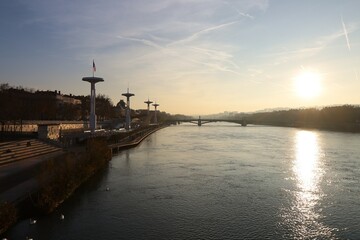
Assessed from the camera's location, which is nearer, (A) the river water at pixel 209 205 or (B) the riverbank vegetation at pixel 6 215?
(B) the riverbank vegetation at pixel 6 215

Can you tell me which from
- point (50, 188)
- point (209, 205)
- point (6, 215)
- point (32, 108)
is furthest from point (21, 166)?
point (32, 108)

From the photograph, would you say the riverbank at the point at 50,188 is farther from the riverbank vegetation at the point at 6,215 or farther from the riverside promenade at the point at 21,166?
the riverside promenade at the point at 21,166

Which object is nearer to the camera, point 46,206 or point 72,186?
point 46,206

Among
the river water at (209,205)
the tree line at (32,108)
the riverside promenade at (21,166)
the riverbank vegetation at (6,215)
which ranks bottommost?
the river water at (209,205)

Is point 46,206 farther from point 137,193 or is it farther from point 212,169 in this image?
point 212,169

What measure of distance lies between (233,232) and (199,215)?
278cm

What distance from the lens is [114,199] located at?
22047mm

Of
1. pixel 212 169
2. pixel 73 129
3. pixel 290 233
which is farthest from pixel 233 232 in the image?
pixel 73 129

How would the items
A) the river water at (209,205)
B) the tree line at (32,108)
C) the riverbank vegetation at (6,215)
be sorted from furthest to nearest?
1. the tree line at (32,108)
2. the river water at (209,205)
3. the riverbank vegetation at (6,215)

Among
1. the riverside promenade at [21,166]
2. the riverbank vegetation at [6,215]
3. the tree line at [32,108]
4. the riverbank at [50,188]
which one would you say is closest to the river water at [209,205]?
the riverbank vegetation at [6,215]

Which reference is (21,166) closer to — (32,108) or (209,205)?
(209,205)

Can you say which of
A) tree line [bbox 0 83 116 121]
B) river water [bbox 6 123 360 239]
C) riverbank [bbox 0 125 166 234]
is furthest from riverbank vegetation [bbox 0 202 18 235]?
tree line [bbox 0 83 116 121]

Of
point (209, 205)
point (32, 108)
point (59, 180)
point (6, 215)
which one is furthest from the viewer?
point (32, 108)

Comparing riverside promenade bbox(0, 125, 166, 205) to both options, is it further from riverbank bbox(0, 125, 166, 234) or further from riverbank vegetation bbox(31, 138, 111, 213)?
riverbank vegetation bbox(31, 138, 111, 213)
